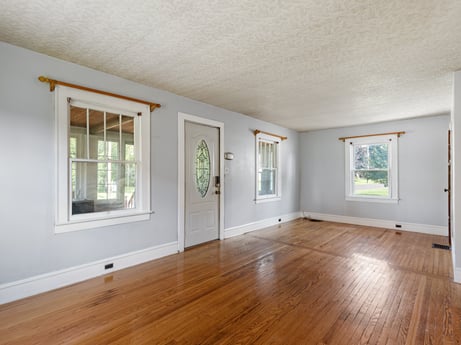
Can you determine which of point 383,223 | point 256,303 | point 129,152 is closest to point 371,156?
point 383,223

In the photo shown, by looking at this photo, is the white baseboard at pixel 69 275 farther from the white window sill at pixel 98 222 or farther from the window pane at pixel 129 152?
the window pane at pixel 129 152

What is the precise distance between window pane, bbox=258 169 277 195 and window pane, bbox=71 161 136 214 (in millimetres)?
3211

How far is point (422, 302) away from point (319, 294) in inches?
39.2

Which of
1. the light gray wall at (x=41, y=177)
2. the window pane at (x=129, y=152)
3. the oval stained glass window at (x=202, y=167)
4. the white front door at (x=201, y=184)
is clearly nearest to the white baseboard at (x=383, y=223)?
the white front door at (x=201, y=184)

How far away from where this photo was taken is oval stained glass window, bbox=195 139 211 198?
4.41 meters

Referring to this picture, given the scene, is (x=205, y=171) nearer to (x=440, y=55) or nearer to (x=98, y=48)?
(x=98, y=48)

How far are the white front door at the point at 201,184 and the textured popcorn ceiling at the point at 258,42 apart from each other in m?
0.86

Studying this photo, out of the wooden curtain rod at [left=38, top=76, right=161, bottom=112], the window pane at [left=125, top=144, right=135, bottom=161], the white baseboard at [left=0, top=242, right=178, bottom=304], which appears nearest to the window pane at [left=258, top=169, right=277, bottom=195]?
the white baseboard at [left=0, top=242, right=178, bottom=304]

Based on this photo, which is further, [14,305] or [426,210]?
[426,210]

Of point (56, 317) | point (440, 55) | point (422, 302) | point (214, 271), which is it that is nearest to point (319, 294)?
point (422, 302)

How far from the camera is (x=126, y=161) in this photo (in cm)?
339

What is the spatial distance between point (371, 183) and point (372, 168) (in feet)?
1.24

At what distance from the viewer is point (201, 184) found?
177 inches

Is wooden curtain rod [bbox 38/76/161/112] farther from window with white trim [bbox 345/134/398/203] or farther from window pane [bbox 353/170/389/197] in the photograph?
window pane [bbox 353/170/389/197]
